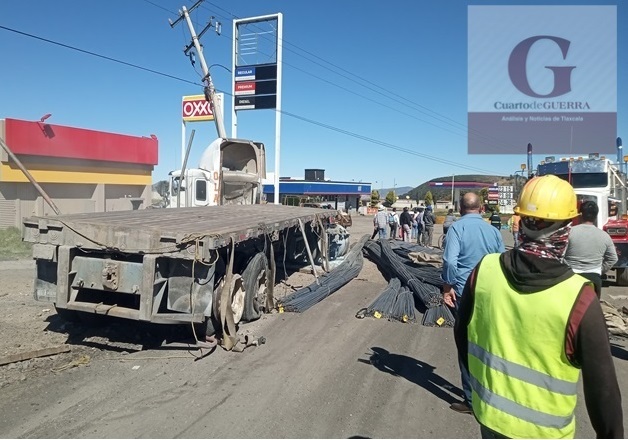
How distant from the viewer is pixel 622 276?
10.3m

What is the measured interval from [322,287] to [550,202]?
704cm

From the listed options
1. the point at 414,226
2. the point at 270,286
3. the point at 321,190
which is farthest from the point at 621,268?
the point at 321,190

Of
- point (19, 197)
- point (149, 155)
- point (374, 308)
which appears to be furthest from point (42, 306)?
point (149, 155)

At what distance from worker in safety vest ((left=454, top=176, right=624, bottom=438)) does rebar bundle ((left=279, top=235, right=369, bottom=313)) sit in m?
5.68

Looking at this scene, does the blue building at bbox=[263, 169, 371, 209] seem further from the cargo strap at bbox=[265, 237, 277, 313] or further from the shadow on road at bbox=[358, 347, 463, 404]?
the shadow on road at bbox=[358, 347, 463, 404]

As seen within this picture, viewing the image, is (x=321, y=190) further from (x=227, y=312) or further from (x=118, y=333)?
(x=227, y=312)

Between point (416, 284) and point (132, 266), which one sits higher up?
point (132, 266)

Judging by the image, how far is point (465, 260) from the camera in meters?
4.49

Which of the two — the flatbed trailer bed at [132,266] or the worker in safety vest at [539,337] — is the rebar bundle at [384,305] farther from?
the worker in safety vest at [539,337]

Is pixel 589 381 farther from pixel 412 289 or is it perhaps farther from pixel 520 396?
pixel 412 289

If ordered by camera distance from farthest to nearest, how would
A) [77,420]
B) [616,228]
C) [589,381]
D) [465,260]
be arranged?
[616,228]
[465,260]
[77,420]
[589,381]

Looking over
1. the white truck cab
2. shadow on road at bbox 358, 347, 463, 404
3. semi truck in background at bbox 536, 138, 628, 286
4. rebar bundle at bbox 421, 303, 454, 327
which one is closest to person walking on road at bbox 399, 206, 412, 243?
semi truck in background at bbox 536, 138, 628, 286

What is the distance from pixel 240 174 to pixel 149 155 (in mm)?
14677

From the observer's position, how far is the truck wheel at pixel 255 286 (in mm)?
6492
